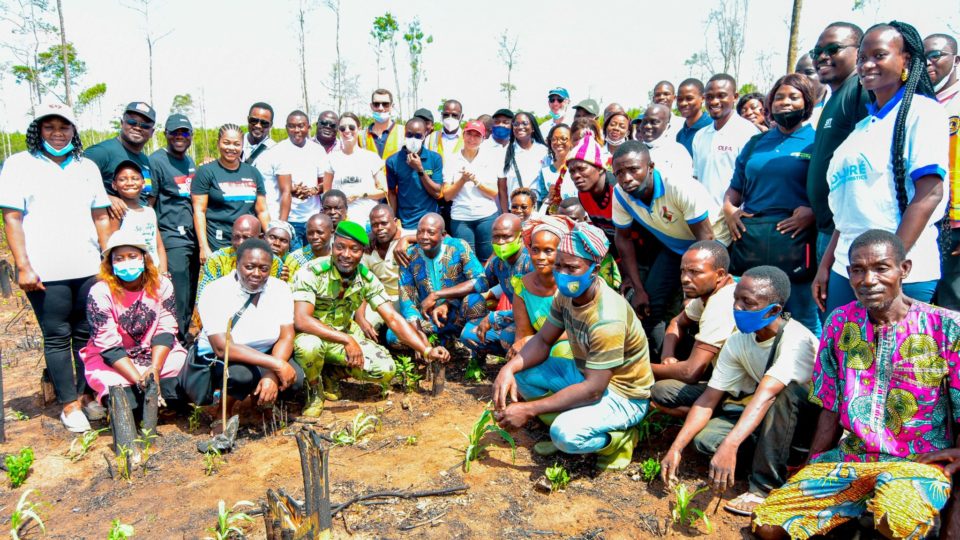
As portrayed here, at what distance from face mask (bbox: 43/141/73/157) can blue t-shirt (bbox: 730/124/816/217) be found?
192 inches

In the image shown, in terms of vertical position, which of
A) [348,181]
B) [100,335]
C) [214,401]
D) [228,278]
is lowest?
[214,401]

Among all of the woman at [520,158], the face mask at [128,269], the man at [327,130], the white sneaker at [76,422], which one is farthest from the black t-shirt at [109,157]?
the woman at [520,158]

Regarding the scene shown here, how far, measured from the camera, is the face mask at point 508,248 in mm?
5445

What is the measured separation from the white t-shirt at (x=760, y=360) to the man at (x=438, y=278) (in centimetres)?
269

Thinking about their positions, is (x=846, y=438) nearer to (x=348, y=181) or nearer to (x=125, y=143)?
(x=348, y=181)

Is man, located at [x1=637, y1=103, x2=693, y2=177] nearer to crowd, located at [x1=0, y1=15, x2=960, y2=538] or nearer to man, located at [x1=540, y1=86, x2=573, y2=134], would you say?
crowd, located at [x1=0, y1=15, x2=960, y2=538]

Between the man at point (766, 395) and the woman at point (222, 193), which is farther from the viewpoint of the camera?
the woman at point (222, 193)

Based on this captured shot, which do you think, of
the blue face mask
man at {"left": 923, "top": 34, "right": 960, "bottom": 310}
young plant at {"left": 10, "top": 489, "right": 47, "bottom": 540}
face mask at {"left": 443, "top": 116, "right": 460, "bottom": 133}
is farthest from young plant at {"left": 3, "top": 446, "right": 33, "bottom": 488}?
man at {"left": 923, "top": 34, "right": 960, "bottom": 310}

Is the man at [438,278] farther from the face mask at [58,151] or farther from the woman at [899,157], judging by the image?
the woman at [899,157]

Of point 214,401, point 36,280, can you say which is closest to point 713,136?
point 214,401

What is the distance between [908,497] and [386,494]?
2.50 m

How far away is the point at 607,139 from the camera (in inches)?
263

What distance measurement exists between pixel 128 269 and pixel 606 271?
141 inches

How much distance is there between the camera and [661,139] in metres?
5.70
